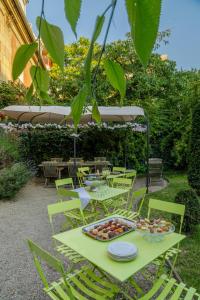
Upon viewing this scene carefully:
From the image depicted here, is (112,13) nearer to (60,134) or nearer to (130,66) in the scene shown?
(60,134)

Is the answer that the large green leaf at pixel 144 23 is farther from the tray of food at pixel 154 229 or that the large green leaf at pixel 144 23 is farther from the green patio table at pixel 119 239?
the tray of food at pixel 154 229

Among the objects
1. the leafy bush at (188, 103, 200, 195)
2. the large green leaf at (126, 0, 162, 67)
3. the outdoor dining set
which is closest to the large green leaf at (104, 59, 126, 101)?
the large green leaf at (126, 0, 162, 67)

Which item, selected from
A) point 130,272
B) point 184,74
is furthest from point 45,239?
point 184,74

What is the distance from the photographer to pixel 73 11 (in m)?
0.35

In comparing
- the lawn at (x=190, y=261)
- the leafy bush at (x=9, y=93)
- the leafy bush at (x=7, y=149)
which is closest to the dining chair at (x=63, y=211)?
the lawn at (x=190, y=261)

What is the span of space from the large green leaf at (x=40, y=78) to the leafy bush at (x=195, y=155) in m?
6.69

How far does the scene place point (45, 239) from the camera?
4375 millimetres

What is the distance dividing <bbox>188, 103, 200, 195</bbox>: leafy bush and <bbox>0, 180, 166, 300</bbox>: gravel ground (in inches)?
157

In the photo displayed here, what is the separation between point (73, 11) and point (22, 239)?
15.4ft

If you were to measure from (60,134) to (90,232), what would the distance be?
8.19 metres

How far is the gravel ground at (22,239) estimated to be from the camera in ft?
9.93

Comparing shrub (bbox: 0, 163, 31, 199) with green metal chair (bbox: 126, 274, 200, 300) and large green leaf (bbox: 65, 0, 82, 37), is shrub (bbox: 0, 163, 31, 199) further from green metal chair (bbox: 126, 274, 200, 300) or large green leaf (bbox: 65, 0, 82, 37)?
large green leaf (bbox: 65, 0, 82, 37)

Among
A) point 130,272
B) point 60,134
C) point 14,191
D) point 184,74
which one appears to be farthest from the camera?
point 184,74

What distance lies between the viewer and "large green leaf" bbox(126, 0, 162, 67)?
0.90ft
